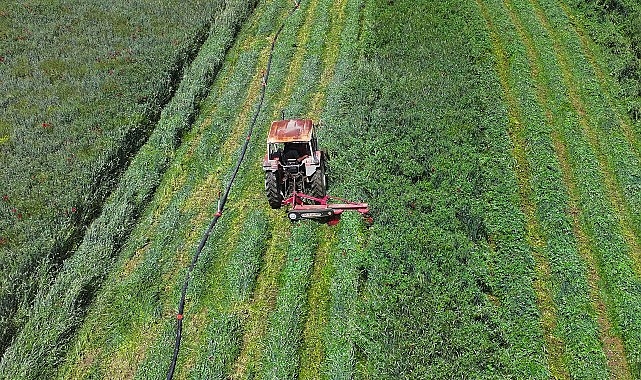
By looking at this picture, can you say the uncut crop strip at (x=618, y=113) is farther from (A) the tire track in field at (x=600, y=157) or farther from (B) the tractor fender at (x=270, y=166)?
(B) the tractor fender at (x=270, y=166)

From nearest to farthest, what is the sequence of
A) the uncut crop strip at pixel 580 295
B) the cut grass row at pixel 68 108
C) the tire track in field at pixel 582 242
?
the uncut crop strip at pixel 580 295 < the tire track in field at pixel 582 242 < the cut grass row at pixel 68 108

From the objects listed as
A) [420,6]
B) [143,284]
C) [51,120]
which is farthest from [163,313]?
[420,6]

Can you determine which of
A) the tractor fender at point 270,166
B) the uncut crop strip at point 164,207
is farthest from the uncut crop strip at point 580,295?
the uncut crop strip at point 164,207

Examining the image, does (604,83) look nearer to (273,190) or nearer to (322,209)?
(322,209)

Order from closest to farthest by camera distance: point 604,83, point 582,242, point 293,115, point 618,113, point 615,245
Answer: point 615,245 → point 582,242 → point 618,113 → point 293,115 → point 604,83

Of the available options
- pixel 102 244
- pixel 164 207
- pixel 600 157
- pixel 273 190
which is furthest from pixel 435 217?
pixel 102 244

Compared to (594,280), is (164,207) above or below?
below

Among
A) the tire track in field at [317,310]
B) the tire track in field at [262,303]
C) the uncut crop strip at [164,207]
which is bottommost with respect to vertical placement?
the uncut crop strip at [164,207]
